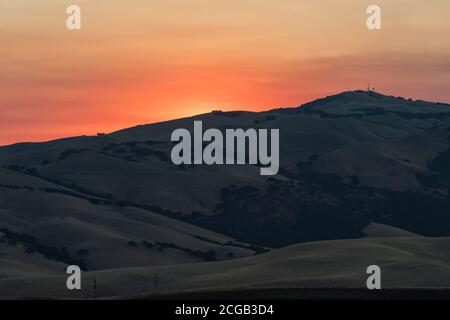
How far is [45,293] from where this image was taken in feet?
524

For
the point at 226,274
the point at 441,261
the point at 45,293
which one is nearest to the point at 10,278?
the point at 45,293

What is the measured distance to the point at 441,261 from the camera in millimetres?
195875
